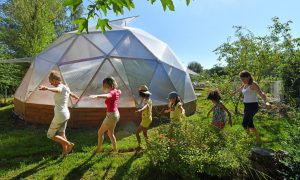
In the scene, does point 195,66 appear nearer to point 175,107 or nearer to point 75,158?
point 175,107

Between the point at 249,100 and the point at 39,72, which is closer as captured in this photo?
the point at 249,100

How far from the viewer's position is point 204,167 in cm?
493

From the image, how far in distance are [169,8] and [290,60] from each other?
42.8 ft

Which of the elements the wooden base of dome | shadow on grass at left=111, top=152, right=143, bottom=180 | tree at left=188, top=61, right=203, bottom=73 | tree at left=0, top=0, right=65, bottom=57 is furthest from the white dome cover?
tree at left=188, top=61, right=203, bottom=73

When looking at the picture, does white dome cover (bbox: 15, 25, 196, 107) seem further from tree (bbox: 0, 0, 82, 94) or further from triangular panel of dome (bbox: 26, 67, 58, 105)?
tree (bbox: 0, 0, 82, 94)

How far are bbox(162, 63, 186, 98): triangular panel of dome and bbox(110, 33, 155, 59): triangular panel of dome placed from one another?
85 centimetres

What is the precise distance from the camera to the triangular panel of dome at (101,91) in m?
10.0

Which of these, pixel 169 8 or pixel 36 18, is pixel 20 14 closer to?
pixel 36 18

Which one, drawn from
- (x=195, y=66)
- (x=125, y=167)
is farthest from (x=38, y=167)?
(x=195, y=66)

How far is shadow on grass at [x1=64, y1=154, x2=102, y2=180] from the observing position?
18.7 ft

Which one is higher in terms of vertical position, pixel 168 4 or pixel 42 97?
pixel 168 4

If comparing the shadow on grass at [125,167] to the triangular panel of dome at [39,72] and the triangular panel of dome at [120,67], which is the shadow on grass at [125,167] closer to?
the triangular panel of dome at [120,67]

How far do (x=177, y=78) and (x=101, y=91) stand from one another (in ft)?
11.3

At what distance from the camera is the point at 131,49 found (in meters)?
11.7
